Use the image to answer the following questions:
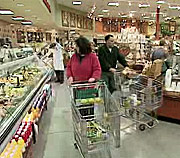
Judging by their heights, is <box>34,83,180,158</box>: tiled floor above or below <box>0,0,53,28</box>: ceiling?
below

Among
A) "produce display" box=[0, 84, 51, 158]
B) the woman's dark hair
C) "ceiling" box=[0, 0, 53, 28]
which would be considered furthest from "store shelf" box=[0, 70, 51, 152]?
"ceiling" box=[0, 0, 53, 28]

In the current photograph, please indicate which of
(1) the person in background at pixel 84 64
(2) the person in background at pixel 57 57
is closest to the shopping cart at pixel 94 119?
(1) the person in background at pixel 84 64

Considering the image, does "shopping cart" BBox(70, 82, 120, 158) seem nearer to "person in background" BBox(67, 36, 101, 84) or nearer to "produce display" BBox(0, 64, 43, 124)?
"person in background" BBox(67, 36, 101, 84)

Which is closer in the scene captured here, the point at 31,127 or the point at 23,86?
the point at 31,127

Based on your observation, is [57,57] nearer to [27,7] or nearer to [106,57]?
[27,7]

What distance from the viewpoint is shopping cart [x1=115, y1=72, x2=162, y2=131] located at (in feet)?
12.8

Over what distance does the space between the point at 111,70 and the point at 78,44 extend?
3.63ft

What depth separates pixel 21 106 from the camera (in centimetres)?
283

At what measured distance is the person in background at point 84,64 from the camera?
3.53 metres

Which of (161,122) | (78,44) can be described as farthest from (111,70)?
(161,122)

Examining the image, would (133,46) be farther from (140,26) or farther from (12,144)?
(140,26)

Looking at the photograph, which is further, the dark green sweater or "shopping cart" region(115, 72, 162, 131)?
the dark green sweater

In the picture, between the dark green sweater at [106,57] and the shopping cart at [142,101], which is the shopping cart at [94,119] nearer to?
the shopping cart at [142,101]

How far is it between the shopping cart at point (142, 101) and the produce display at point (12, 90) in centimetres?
164
